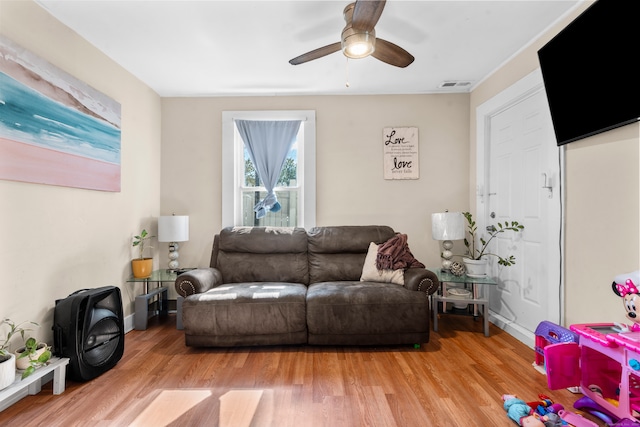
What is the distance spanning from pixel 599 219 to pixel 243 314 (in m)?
2.57

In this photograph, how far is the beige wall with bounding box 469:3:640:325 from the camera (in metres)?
1.84

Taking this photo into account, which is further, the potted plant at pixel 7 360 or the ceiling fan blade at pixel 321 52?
the ceiling fan blade at pixel 321 52

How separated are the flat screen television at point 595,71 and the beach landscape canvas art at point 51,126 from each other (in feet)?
11.1

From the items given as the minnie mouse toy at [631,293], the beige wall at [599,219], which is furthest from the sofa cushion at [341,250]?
the minnie mouse toy at [631,293]

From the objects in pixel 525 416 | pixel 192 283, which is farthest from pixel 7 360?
pixel 525 416

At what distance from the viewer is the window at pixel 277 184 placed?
3666 millimetres

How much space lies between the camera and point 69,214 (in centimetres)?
232

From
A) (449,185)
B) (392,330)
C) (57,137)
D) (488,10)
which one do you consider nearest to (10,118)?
(57,137)

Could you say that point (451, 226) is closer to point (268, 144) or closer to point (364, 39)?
point (364, 39)

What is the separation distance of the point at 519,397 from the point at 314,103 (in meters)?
3.24

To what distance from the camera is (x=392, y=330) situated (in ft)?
8.29

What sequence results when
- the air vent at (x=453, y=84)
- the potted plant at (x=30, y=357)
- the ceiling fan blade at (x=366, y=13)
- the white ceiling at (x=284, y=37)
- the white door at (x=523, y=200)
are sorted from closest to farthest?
the ceiling fan blade at (x=366, y=13), the potted plant at (x=30, y=357), the white ceiling at (x=284, y=37), the white door at (x=523, y=200), the air vent at (x=453, y=84)

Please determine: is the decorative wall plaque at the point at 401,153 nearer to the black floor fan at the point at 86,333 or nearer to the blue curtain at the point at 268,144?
the blue curtain at the point at 268,144

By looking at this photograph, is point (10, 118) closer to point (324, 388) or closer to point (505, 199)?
point (324, 388)
